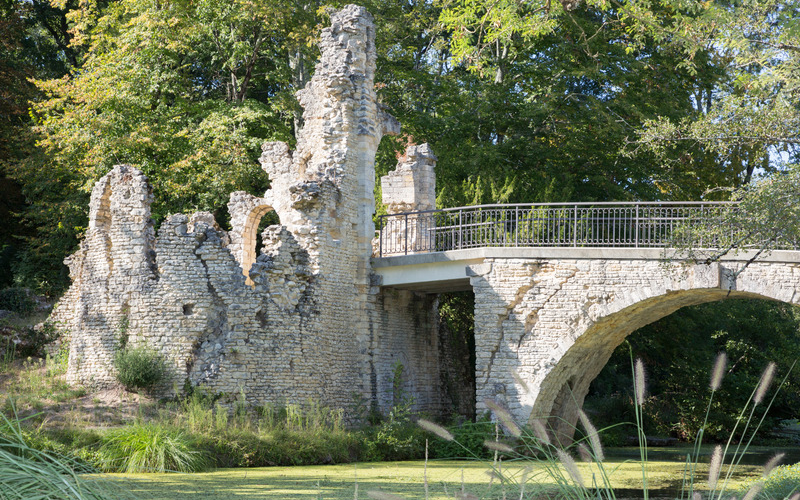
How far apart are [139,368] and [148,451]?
2.65m

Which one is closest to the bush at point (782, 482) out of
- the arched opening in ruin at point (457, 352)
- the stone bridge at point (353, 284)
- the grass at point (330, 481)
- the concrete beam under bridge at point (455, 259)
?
the grass at point (330, 481)

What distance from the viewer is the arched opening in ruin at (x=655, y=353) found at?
1631 cm

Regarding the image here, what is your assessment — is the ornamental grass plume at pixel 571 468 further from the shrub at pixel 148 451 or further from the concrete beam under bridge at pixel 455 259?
the concrete beam under bridge at pixel 455 259

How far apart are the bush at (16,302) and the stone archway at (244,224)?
590cm

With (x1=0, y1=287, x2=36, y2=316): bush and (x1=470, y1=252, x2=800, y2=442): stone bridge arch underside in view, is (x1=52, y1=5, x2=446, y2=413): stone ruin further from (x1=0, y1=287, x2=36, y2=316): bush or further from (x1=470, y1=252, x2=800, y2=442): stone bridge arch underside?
(x1=0, y1=287, x2=36, y2=316): bush

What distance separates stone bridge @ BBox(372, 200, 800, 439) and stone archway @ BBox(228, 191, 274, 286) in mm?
3505

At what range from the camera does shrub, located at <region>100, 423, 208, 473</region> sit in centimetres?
1159

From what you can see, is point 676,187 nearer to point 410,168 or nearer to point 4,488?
point 410,168

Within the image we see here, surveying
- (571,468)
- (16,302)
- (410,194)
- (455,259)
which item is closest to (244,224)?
(410,194)

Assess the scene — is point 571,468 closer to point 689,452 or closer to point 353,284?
point 353,284

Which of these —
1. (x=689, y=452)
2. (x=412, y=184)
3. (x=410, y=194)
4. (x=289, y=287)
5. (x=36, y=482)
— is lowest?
(x=689, y=452)

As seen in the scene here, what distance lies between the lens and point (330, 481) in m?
11.2

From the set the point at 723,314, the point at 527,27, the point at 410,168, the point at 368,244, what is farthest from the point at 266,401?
the point at 723,314

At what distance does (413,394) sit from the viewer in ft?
60.3
